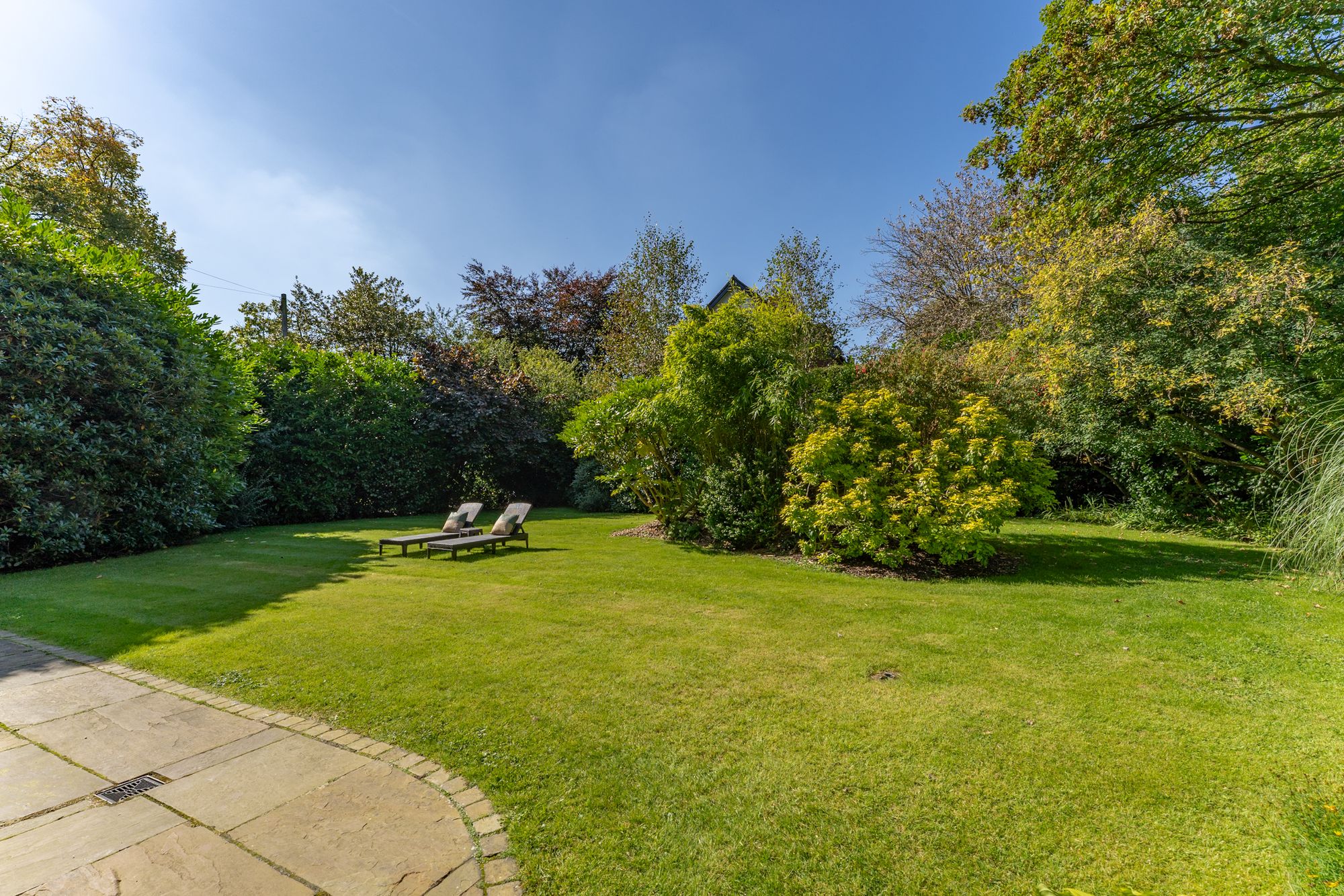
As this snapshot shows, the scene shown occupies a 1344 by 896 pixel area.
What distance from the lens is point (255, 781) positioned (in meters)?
2.52

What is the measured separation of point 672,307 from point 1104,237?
11.7m

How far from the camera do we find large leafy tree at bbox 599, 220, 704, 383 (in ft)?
58.6

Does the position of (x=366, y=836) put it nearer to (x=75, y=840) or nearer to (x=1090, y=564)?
(x=75, y=840)

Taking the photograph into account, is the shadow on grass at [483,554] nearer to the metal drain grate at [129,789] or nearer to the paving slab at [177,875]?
the metal drain grate at [129,789]

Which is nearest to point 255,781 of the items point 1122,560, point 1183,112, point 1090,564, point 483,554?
point 483,554

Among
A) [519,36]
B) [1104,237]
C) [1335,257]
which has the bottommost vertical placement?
[1335,257]

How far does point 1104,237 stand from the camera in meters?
9.37

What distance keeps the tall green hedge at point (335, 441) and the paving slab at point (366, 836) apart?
1137cm

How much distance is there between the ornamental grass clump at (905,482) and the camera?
21.7ft

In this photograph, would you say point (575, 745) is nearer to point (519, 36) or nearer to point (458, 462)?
point (519, 36)

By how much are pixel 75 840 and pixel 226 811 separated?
0.48m

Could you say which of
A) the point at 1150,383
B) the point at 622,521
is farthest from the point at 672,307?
the point at 1150,383

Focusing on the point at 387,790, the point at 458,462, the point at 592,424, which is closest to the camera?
the point at 387,790

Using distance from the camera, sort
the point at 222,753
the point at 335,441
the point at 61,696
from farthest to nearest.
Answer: the point at 335,441 < the point at 61,696 < the point at 222,753
